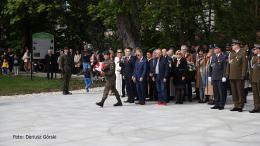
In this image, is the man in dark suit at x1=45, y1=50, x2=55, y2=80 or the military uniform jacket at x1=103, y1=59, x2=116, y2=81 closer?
the military uniform jacket at x1=103, y1=59, x2=116, y2=81

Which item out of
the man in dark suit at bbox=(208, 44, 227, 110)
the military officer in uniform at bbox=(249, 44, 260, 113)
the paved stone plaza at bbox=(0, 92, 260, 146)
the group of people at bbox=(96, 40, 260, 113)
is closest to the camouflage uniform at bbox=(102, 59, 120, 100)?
the group of people at bbox=(96, 40, 260, 113)

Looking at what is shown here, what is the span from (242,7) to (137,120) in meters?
17.6

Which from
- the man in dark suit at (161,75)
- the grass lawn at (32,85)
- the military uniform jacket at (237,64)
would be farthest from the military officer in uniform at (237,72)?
the grass lawn at (32,85)

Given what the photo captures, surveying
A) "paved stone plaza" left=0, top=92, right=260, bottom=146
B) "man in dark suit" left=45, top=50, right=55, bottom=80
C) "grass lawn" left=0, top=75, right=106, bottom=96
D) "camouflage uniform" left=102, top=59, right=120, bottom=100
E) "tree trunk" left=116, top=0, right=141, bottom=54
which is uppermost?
"tree trunk" left=116, top=0, right=141, bottom=54

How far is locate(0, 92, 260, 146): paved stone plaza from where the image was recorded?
8.12 metres

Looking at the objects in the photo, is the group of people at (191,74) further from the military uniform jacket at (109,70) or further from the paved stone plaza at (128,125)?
the paved stone plaza at (128,125)

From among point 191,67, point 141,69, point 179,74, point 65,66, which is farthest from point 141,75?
point 65,66

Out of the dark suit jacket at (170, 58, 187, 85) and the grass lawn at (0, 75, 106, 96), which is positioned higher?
the dark suit jacket at (170, 58, 187, 85)

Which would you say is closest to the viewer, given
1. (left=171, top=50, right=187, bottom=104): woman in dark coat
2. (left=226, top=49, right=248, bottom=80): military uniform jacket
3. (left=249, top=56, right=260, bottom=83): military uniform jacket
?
(left=249, top=56, right=260, bottom=83): military uniform jacket

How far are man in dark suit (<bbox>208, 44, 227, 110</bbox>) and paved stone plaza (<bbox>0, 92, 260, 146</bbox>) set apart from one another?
0.41 m

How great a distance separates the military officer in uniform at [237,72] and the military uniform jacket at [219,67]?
0.29 m

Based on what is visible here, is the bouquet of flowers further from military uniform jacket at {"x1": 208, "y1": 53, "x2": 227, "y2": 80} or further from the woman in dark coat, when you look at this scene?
military uniform jacket at {"x1": 208, "y1": 53, "x2": 227, "y2": 80}

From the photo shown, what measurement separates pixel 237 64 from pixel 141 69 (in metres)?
3.34

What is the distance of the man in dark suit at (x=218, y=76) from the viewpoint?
12938mm
